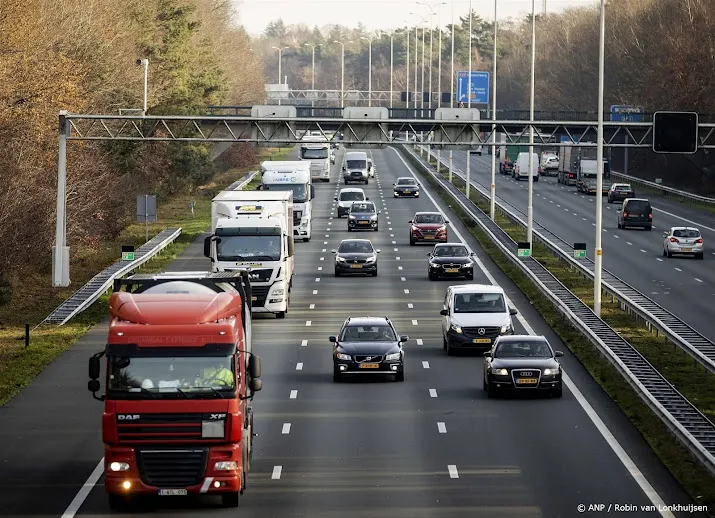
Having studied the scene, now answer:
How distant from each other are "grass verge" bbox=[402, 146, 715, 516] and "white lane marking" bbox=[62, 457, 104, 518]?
32.9 feet

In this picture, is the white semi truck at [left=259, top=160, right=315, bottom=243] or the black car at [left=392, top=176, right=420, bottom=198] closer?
the white semi truck at [left=259, top=160, right=315, bottom=243]

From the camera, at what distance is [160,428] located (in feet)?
73.4

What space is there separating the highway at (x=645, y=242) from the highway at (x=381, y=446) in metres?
9.60

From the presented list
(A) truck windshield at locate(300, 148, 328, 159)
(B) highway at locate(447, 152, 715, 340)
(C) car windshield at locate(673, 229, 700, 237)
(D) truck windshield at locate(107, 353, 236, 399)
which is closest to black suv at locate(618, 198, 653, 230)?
(B) highway at locate(447, 152, 715, 340)

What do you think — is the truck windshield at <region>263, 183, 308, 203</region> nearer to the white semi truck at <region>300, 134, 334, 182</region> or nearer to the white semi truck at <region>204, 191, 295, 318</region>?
the white semi truck at <region>204, 191, 295, 318</region>

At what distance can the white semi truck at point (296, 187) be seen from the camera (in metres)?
76.0

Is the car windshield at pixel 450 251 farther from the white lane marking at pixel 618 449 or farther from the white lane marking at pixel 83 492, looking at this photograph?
the white lane marking at pixel 83 492

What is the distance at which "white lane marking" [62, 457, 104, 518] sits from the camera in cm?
2370

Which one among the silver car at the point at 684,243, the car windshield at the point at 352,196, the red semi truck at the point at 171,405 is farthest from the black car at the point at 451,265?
the red semi truck at the point at 171,405

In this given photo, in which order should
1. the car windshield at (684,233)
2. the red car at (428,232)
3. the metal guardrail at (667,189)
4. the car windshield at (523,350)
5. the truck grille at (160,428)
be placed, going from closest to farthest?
the truck grille at (160,428) < the car windshield at (523,350) < the car windshield at (684,233) < the red car at (428,232) < the metal guardrail at (667,189)

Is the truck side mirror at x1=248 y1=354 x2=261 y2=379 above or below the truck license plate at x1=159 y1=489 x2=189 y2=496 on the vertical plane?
above

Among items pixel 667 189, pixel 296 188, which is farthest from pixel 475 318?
pixel 667 189

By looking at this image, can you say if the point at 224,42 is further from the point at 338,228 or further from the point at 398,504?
the point at 398,504

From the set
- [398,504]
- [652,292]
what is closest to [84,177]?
[652,292]
